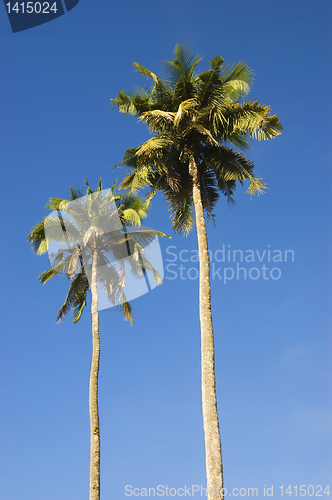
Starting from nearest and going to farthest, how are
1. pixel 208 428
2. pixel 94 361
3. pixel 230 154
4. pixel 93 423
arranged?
1. pixel 208 428
2. pixel 230 154
3. pixel 93 423
4. pixel 94 361

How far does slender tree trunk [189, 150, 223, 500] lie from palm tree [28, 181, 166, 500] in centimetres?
775

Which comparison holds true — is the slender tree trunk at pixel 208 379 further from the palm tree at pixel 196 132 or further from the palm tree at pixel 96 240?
the palm tree at pixel 96 240

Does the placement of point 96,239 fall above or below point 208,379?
above

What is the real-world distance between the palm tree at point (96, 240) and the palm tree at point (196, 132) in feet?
17.3

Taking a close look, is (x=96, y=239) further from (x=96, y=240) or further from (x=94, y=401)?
(x=94, y=401)

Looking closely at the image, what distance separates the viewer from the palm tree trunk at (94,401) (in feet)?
58.2

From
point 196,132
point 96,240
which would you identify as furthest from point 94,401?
point 196,132

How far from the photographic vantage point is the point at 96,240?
2323cm

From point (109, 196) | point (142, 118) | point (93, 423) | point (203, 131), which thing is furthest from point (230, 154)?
point (93, 423)

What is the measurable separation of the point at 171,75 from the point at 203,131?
256 cm

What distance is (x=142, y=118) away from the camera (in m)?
16.4

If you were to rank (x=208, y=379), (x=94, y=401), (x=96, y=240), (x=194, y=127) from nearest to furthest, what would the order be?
(x=208, y=379), (x=194, y=127), (x=94, y=401), (x=96, y=240)

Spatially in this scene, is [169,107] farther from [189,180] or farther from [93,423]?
[93,423]

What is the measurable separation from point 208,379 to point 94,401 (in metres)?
8.13
